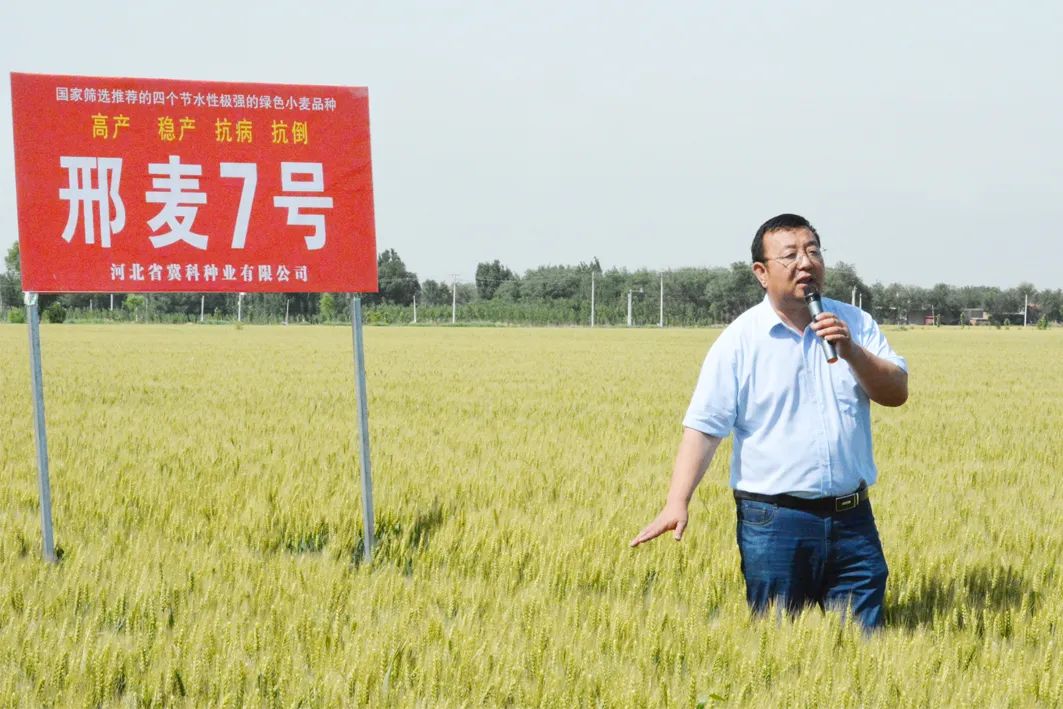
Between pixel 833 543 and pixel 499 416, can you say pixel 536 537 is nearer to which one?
pixel 833 543

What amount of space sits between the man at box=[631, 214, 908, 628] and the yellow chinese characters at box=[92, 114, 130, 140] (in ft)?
10.6

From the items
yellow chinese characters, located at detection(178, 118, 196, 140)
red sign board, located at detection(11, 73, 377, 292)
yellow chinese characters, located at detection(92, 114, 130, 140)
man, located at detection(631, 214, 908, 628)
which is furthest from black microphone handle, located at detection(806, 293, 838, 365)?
yellow chinese characters, located at detection(92, 114, 130, 140)

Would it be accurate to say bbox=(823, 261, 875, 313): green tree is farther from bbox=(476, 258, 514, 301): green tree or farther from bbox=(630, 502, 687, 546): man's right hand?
bbox=(630, 502, 687, 546): man's right hand

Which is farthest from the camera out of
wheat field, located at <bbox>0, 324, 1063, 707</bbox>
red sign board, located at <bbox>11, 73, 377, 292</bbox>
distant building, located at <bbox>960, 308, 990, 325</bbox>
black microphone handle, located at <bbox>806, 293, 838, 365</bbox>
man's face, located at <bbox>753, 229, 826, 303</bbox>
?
distant building, located at <bbox>960, 308, 990, 325</bbox>

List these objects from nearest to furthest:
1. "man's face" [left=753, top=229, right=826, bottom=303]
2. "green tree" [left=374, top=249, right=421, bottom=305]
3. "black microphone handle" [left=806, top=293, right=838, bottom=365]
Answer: "black microphone handle" [left=806, top=293, right=838, bottom=365], "man's face" [left=753, top=229, right=826, bottom=303], "green tree" [left=374, top=249, right=421, bottom=305]

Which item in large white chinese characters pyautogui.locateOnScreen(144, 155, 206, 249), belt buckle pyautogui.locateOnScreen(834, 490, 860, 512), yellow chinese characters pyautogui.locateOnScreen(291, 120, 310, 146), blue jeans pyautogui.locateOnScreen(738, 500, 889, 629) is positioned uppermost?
yellow chinese characters pyautogui.locateOnScreen(291, 120, 310, 146)

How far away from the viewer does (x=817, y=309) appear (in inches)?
120

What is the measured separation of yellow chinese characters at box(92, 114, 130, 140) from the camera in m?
4.94

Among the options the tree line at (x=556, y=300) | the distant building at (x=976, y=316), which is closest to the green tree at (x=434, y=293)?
the tree line at (x=556, y=300)

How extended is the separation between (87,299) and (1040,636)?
359ft

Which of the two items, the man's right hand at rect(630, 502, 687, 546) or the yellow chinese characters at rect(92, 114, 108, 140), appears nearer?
the man's right hand at rect(630, 502, 687, 546)

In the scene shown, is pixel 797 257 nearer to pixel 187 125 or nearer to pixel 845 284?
pixel 187 125

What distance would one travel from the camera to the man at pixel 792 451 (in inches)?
134

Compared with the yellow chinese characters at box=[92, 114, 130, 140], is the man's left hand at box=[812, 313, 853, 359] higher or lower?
lower
